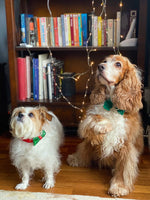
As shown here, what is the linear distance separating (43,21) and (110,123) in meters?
1.19

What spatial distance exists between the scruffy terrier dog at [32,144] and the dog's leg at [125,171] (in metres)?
0.39

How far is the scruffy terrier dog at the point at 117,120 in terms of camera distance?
4.88 ft

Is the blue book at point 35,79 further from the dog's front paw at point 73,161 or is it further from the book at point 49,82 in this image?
the dog's front paw at point 73,161

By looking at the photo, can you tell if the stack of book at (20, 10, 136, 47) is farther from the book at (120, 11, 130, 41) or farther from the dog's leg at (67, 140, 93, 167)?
the dog's leg at (67, 140, 93, 167)

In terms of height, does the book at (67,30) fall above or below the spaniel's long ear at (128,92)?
above

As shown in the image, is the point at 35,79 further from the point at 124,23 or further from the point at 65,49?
the point at 124,23

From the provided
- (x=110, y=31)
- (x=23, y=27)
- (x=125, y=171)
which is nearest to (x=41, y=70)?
(x=23, y=27)

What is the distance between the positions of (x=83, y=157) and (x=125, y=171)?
358mm

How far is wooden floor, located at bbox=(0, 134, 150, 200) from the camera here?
1.52 m

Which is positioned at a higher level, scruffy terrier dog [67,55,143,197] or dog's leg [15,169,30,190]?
scruffy terrier dog [67,55,143,197]

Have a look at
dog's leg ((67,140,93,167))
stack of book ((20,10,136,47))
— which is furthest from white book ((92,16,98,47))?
dog's leg ((67,140,93,167))

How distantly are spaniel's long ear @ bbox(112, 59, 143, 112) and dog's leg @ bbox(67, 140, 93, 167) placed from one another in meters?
0.42

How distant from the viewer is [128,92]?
149 cm

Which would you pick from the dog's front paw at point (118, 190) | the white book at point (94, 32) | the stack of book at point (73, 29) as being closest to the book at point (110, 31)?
the stack of book at point (73, 29)
